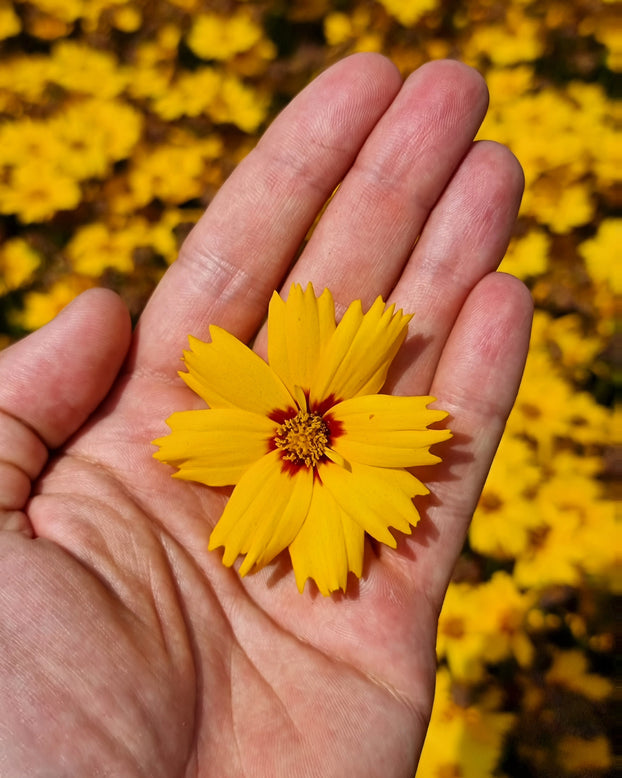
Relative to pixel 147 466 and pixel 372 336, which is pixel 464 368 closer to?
pixel 372 336

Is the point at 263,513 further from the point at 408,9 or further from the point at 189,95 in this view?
the point at 408,9

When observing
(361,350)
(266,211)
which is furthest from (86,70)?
(361,350)

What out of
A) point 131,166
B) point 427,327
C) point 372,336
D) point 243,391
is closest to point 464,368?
point 427,327

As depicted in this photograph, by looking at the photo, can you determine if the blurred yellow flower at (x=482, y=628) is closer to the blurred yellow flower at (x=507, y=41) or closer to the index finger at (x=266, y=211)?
the index finger at (x=266, y=211)

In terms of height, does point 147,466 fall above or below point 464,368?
below

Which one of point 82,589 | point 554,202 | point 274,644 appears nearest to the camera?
point 82,589

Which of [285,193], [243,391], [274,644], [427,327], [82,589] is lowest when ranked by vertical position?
[274,644]

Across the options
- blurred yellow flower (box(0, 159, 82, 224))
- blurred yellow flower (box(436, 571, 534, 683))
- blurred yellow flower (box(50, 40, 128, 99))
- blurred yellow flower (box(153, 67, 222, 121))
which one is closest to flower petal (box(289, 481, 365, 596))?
blurred yellow flower (box(436, 571, 534, 683))

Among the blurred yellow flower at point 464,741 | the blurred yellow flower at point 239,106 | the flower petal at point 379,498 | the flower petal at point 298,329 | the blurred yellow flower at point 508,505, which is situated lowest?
the blurred yellow flower at point 464,741

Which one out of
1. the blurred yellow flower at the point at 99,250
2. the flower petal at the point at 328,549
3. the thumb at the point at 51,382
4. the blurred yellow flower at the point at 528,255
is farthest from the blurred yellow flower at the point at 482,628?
the blurred yellow flower at the point at 99,250
